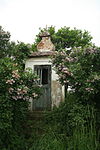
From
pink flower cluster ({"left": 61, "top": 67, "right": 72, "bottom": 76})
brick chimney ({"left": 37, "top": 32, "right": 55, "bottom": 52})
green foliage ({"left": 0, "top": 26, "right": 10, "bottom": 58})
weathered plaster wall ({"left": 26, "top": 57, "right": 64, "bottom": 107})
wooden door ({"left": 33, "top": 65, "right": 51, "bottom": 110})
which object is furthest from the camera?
green foliage ({"left": 0, "top": 26, "right": 10, "bottom": 58})

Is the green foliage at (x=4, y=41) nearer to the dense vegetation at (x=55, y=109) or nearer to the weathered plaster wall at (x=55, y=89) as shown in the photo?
the weathered plaster wall at (x=55, y=89)

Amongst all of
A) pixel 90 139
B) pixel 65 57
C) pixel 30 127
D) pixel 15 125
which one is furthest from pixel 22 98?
→ pixel 90 139

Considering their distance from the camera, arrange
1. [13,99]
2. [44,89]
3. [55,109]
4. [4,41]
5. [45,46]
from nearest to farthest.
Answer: [13,99] → [55,109] → [44,89] → [45,46] → [4,41]

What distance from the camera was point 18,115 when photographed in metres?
7.13

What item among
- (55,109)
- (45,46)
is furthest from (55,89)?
(45,46)

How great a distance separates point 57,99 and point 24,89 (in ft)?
10.6

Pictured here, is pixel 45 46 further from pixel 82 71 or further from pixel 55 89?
pixel 82 71

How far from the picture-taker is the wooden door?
31.3 feet

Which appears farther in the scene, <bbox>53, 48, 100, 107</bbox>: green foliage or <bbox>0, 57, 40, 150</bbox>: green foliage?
<bbox>53, 48, 100, 107</bbox>: green foliage

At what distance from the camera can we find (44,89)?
9.77 m

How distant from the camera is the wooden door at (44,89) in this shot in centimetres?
955

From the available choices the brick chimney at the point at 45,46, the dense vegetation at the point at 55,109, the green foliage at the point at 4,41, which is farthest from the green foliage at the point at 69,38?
the dense vegetation at the point at 55,109

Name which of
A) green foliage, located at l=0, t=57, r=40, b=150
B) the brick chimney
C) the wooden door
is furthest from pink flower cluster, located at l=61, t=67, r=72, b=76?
the brick chimney

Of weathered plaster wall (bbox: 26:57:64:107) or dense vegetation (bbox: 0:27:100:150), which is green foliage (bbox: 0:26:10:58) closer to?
weathered plaster wall (bbox: 26:57:64:107)
